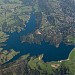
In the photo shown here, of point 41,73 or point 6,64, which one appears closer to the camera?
point 41,73

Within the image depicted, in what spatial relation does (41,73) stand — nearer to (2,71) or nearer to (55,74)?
(55,74)

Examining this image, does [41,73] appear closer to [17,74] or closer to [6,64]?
[17,74]

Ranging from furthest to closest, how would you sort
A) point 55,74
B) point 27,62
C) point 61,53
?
point 61,53
point 27,62
point 55,74

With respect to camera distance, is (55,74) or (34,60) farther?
(34,60)

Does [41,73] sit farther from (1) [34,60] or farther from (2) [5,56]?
(2) [5,56]

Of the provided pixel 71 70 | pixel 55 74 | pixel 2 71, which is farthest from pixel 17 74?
pixel 71 70

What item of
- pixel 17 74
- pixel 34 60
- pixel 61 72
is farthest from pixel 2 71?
pixel 61 72

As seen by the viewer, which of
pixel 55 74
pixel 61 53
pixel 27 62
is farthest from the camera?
pixel 61 53
